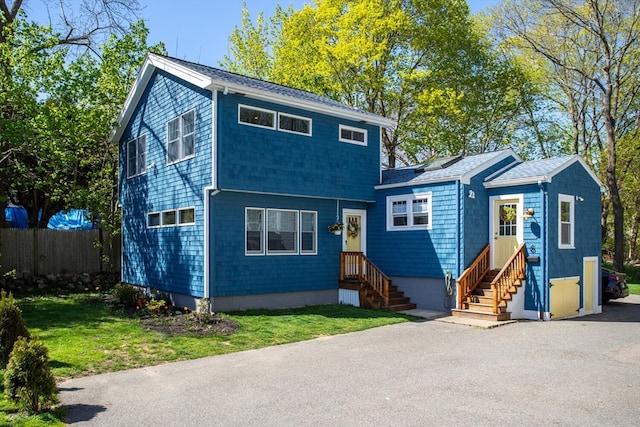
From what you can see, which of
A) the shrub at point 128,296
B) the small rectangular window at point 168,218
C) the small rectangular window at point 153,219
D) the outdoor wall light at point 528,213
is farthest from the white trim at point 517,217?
the shrub at point 128,296

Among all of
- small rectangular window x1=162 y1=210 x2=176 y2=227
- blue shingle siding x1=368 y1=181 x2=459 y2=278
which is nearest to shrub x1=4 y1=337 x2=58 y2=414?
small rectangular window x1=162 y1=210 x2=176 y2=227

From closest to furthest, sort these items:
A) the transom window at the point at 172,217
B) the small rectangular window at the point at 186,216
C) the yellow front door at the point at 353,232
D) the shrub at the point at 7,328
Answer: the shrub at the point at 7,328, the small rectangular window at the point at 186,216, the transom window at the point at 172,217, the yellow front door at the point at 353,232

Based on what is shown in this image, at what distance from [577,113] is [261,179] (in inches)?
961

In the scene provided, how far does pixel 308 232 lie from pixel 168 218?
4130 mm

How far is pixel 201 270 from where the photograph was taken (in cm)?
1305

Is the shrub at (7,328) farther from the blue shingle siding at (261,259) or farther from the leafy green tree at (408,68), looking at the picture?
the leafy green tree at (408,68)

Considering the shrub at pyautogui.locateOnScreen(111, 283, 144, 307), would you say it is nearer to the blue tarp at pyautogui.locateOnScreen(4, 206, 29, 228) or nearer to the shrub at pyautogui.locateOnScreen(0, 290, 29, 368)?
the shrub at pyautogui.locateOnScreen(0, 290, 29, 368)

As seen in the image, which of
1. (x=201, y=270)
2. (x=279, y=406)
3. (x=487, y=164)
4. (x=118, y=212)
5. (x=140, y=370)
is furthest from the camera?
(x=118, y=212)

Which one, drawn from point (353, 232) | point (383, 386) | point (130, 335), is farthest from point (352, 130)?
point (383, 386)

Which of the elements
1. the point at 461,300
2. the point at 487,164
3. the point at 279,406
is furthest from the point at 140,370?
the point at 487,164

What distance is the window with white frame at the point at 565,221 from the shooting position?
1404cm

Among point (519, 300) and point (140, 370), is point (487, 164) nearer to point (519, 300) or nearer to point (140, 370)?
point (519, 300)

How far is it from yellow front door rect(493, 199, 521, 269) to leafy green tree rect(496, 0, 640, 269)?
43.6 ft

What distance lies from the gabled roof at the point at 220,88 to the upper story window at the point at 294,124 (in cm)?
34
